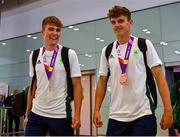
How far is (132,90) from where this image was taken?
200 cm

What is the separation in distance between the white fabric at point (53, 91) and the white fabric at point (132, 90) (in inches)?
16.0

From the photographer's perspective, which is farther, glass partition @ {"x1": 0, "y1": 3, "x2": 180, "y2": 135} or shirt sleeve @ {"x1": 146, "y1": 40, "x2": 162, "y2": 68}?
glass partition @ {"x1": 0, "y1": 3, "x2": 180, "y2": 135}

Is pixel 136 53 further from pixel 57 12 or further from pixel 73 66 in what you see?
pixel 57 12

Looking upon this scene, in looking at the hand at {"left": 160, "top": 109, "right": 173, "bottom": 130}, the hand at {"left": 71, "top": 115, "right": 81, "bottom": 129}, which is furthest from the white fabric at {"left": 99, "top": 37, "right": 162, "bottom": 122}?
the hand at {"left": 71, "top": 115, "right": 81, "bottom": 129}

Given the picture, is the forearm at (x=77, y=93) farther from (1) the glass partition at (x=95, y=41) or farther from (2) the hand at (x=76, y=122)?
(1) the glass partition at (x=95, y=41)

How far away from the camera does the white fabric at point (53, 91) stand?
2197 mm

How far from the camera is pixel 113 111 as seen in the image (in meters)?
2.05

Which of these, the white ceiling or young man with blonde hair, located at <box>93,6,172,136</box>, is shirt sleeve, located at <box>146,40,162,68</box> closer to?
young man with blonde hair, located at <box>93,6,172,136</box>

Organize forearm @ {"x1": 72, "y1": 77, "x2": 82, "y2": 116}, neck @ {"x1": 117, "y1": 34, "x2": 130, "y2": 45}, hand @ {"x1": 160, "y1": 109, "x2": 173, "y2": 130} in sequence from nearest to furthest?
hand @ {"x1": 160, "y1": 109, "x2": 173, "y2": 130} → neck @ {"x1": 117, "y1": 34, "x2": 130, "y2": 45} → forearm @ {"x1": 72, "y1": 77, "x2": 82, "y2": 116}

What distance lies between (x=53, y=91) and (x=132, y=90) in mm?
657

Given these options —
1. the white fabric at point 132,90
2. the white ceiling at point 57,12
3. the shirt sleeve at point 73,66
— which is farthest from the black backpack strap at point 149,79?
the white ceiling at point 57,12

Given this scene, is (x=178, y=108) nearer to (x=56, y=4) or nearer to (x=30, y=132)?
(x=30, y=132)

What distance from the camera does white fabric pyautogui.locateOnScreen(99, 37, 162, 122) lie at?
1961mm

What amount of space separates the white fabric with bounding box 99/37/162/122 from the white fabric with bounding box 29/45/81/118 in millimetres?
406
